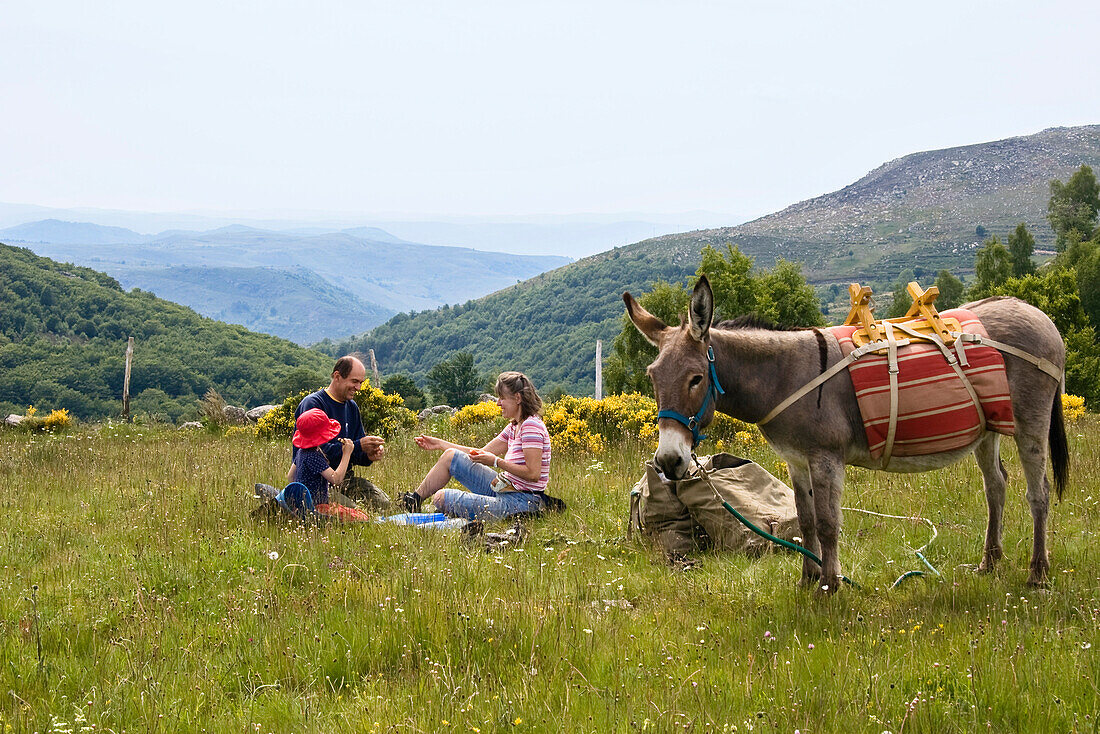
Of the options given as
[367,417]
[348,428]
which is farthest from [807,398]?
A: [367,417]

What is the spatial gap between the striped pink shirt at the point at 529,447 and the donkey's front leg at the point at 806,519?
103 inches

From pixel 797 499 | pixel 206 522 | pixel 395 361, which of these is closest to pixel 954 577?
pixel 797 499

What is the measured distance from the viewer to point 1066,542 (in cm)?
555

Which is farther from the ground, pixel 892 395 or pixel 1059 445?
pixel 892 395

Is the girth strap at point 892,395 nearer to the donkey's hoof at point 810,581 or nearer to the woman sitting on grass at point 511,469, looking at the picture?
the donkey's hoof at point 810,581

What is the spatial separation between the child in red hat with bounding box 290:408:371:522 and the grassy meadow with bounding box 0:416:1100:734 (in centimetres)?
50

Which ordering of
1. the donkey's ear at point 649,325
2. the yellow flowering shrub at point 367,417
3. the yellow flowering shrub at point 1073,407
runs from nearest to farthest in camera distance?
the donkey's ear at point 649,325 < the yellow flowering shrub at point 1073,407 < the yellow flowering shrub at point 367,417

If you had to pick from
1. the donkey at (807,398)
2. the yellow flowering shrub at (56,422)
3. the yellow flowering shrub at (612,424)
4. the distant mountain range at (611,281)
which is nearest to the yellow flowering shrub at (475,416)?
the yellow flowering shrub at (612,424)

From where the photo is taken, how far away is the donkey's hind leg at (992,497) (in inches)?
205

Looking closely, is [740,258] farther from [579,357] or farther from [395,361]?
[395,361]

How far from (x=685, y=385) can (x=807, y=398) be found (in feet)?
2.81

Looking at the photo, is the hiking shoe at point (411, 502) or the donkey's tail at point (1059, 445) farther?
the hiking shoe at point (411, 502)

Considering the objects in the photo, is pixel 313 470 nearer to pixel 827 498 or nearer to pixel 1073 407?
pixel 827 498

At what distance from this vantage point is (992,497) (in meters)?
5.27
